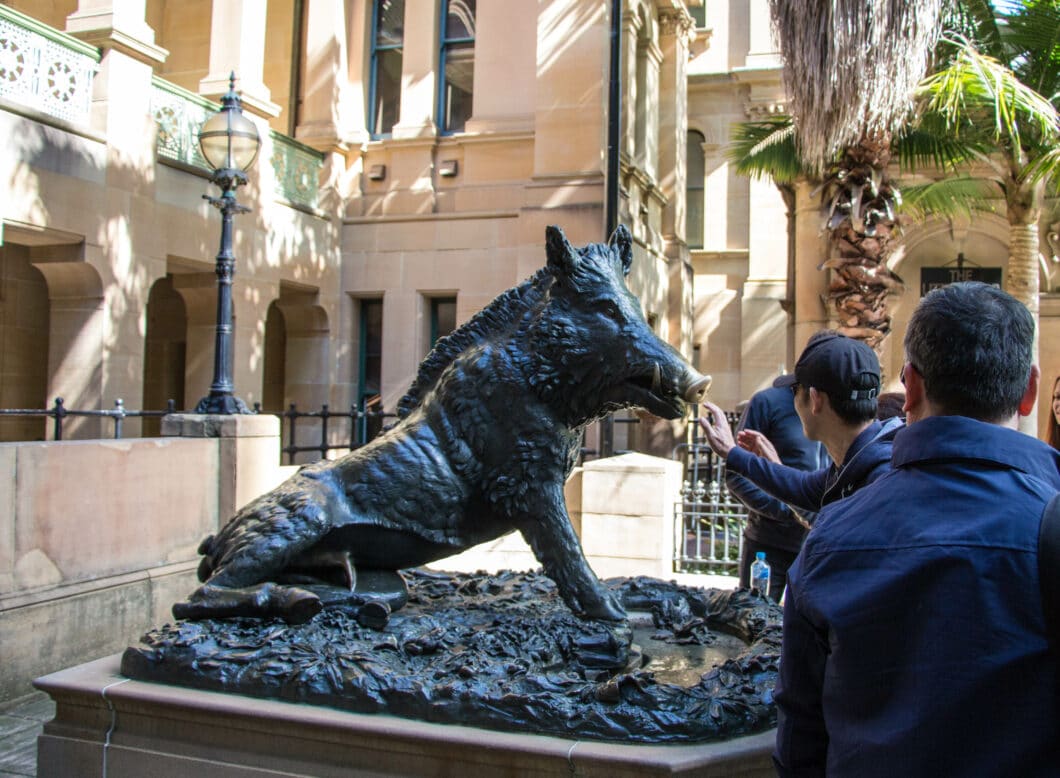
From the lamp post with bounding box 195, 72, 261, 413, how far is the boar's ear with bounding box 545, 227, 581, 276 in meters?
5.04

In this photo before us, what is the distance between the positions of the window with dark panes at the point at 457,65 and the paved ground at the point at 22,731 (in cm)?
1145

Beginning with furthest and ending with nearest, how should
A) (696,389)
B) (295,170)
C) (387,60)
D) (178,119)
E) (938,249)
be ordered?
1. (938,249)
2. (387,60)
3. (295,170)
4. (178,119)
5. (696,389)

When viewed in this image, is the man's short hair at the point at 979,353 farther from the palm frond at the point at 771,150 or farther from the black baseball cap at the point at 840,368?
the palm frond at the point at 771,150

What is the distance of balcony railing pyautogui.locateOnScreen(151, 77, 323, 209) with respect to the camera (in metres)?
11.3

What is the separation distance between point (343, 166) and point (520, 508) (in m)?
12.6

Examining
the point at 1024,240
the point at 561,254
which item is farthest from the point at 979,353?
the point at 1024,240

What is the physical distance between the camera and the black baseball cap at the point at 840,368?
3.11 meters

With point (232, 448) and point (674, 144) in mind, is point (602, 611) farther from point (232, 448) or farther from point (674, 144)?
point (674, 144)

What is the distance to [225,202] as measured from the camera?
808 cm

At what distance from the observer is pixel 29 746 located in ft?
17.0

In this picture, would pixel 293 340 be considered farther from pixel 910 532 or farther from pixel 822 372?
pixel 910 532

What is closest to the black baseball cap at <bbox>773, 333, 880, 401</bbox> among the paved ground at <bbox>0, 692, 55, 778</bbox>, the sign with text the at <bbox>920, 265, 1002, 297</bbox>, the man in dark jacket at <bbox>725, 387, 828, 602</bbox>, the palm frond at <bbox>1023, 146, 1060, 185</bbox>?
the man in dark jacket at <bbox>725, 387, 828, 602</bbox>

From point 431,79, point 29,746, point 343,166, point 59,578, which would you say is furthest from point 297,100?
point 29,746

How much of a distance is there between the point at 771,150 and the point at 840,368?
10033mm
